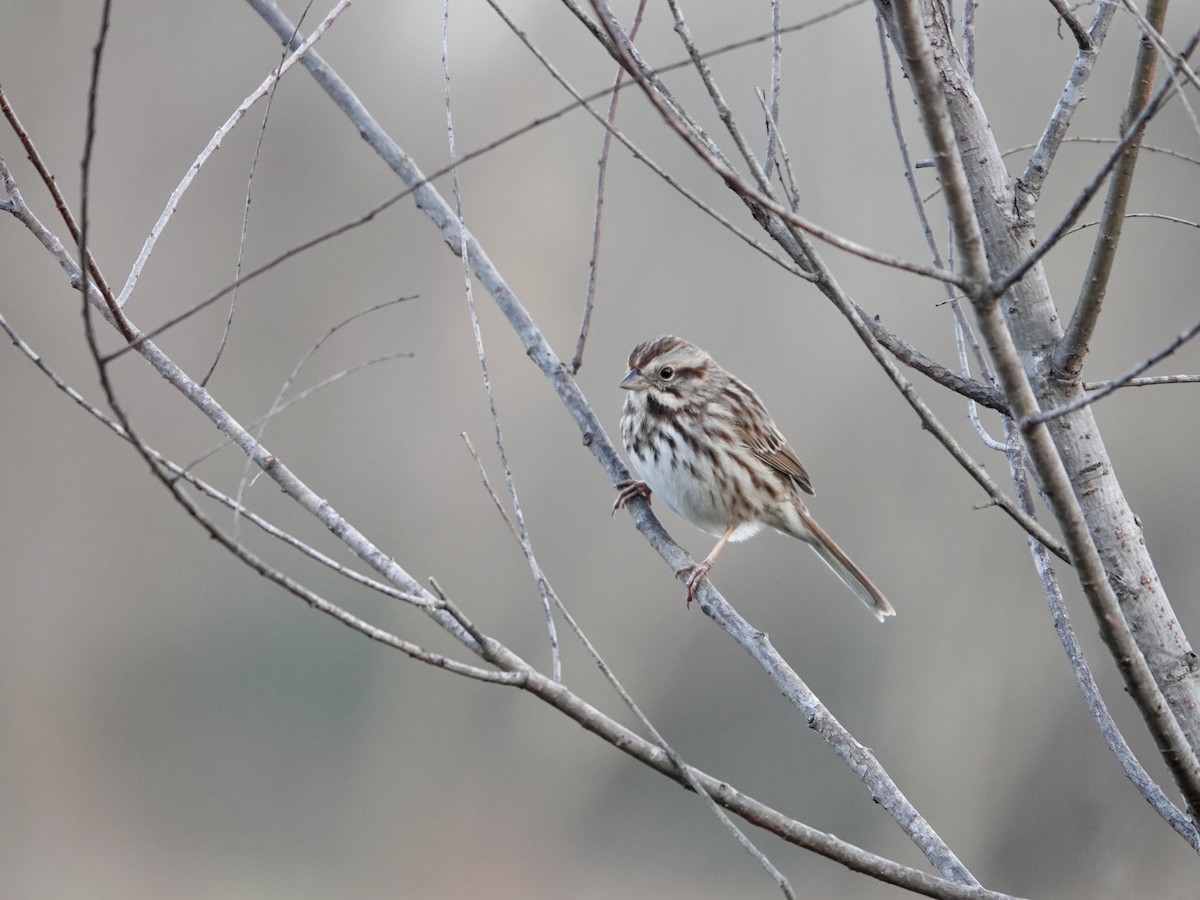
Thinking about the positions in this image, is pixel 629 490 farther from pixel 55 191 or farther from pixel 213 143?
pixel 55 191

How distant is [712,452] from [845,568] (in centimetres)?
69

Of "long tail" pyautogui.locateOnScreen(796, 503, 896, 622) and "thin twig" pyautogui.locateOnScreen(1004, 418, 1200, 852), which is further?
"long tail" pyautogui.locateOnScreen(796, 503, 896, 622)

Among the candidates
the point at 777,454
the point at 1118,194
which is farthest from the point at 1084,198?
the point at 777,454

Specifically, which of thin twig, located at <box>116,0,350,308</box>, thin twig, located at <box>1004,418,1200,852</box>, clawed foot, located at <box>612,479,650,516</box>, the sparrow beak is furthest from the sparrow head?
thin twig, located at <box>116,0,350,308</box>

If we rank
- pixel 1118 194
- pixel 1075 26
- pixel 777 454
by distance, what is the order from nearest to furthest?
pixel 1118 194 < pixel 1075 26 < pixel 777 454

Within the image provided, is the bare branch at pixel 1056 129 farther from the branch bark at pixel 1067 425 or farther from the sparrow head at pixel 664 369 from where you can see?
the sparrow head at pixel 664 369

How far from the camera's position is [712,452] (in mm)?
3373

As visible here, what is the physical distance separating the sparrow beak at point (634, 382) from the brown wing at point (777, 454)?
43 cm

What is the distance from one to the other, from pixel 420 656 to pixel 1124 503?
1.09 metres

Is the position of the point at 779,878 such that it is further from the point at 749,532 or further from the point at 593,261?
the point at 749,532

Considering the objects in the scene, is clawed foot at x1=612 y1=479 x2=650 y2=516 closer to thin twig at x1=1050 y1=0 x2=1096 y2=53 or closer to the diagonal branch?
the diagonal branch

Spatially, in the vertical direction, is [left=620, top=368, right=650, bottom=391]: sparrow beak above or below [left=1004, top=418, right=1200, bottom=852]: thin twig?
above

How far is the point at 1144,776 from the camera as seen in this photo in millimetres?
1644

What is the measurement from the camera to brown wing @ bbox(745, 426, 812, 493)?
3.55m
